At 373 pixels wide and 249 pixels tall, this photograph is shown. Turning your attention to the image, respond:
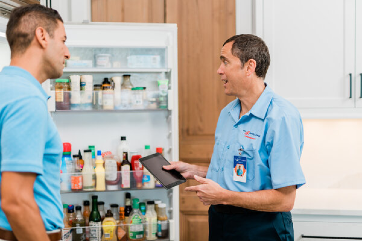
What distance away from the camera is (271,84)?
2209 mm

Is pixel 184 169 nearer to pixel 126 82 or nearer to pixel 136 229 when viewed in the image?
pixel 136 229

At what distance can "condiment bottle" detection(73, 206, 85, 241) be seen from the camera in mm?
2037

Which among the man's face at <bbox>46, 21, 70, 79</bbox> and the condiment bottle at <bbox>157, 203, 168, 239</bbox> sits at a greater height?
the man's face at <bbox>46, 21, 70, 79</bbox>

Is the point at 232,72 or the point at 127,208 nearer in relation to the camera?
the point at 232,72

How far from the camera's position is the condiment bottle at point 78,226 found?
2.04m

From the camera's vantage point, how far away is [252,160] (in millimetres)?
1396

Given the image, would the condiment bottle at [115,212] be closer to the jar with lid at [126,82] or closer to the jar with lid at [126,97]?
the jar with lid at [126,97]

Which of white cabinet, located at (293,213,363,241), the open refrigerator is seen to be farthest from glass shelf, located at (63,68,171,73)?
white cabinet, located at (293,213,363,241)

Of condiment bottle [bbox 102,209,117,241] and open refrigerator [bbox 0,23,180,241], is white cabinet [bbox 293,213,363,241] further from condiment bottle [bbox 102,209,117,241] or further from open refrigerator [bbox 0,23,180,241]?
condiment bottle [bbox 102,209,117,241]

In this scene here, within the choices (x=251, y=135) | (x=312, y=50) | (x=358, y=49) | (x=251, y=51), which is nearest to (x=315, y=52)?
(x=312, y=50)

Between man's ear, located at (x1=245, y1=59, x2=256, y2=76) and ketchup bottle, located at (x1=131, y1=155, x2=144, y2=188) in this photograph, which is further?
ketchup bottle, located at (x1=131, y1=155, x2=144, y2=188)

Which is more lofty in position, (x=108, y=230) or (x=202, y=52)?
(x=202, y=52)

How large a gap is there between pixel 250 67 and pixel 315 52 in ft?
3.00

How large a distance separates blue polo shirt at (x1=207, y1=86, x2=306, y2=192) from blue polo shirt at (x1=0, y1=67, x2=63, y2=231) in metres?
0.80
